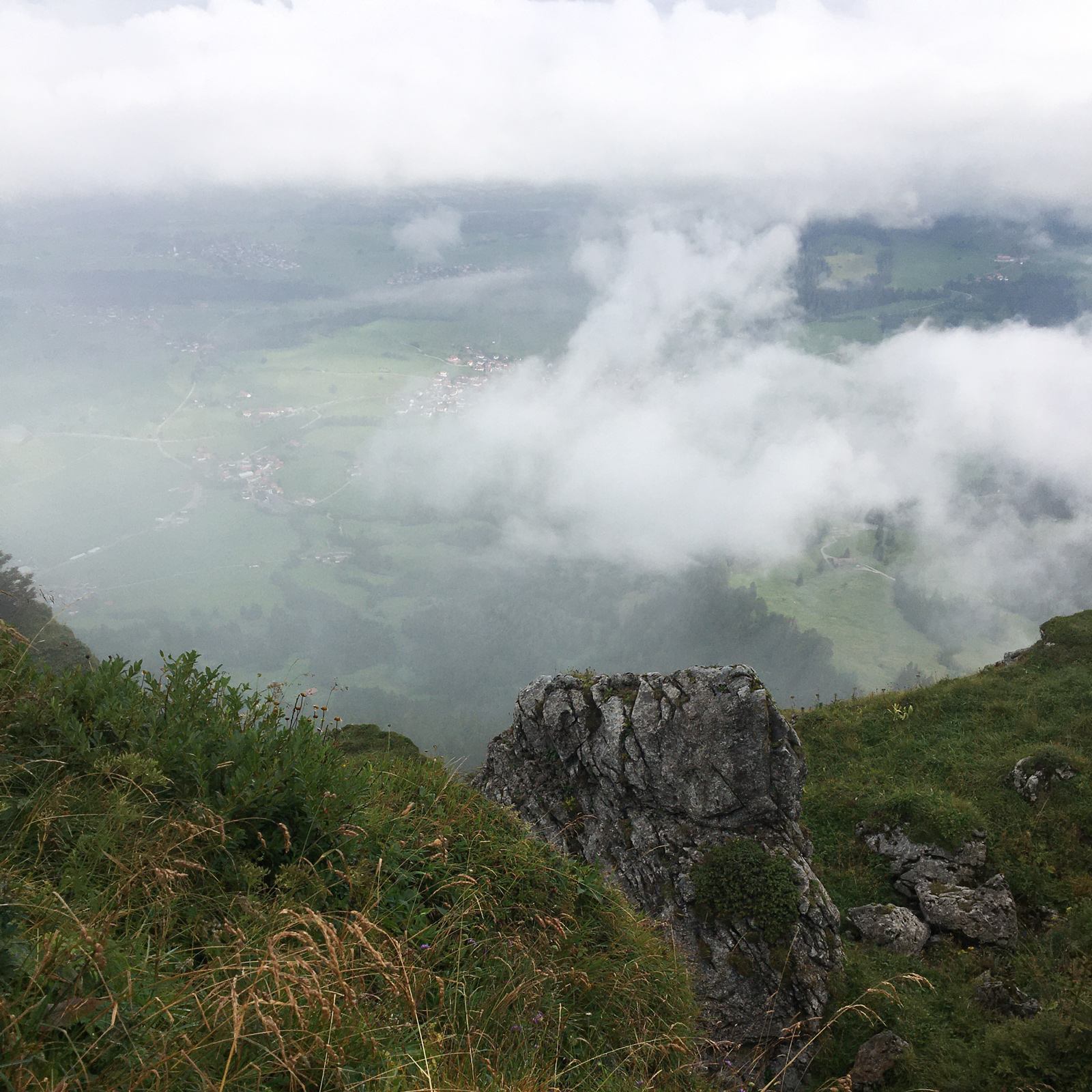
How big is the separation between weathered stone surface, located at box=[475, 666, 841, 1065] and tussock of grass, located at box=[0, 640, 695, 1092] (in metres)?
5.66

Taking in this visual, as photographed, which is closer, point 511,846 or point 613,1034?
point 613,1034

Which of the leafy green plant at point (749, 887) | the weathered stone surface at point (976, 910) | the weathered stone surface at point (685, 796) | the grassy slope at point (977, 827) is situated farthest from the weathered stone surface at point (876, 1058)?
the weathered stone surface at point (976, 910)

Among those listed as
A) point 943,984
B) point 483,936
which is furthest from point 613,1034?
point 943,984

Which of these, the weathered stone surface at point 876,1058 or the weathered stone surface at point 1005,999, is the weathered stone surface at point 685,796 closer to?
the weathered stone surface at point 876,1058

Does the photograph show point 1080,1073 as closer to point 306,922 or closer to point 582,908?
point 582,908

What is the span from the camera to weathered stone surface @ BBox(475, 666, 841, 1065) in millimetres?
10758

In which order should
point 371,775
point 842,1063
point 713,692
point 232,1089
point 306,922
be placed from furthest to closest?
1. point 713,692
2. point 842,1063
3. point 371,775
4. point 306,922
5. point 232,1089

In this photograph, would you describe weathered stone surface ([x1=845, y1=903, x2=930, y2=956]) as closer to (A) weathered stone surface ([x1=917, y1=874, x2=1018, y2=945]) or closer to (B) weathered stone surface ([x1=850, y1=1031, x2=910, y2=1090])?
(A) weathered stone surface ([x1=917, y1=874, x2=1018, y2=945])

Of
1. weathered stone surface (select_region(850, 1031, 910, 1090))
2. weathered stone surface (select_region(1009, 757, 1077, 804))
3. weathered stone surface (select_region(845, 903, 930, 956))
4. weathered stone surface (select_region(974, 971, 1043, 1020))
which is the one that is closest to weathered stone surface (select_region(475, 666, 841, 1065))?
weathered stone surface (select_region(850, 1031, 910, 1090))

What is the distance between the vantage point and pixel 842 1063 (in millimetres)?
9875

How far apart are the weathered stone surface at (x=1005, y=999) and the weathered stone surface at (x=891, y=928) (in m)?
1.18

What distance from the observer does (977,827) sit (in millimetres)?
14078

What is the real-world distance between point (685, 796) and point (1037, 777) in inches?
375

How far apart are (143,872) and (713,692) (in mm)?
11374
